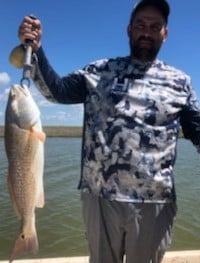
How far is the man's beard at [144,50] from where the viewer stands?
13.3 feet

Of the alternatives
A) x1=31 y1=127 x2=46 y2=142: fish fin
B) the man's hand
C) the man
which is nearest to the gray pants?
the man

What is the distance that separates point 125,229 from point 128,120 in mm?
854

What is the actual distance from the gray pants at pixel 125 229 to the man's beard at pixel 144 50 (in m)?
1.19

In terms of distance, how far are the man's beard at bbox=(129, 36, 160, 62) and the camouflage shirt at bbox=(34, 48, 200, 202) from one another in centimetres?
5

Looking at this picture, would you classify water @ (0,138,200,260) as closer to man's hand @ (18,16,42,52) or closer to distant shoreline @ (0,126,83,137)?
man's hand @ (18,16,42,52)

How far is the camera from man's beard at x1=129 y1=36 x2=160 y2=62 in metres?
4.04

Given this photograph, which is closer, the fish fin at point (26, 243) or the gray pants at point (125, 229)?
the fish fin at point (26, 243)

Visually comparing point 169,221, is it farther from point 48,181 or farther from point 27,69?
point 48,181

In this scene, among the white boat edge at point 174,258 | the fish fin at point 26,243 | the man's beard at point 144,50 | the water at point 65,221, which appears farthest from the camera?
the water at point 65,221

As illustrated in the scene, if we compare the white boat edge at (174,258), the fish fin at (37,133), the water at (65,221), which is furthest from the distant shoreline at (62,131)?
the fish fin at (37,133)

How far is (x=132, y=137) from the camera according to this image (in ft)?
12.7

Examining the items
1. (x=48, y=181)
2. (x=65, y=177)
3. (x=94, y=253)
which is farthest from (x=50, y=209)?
(x=94, y=253)

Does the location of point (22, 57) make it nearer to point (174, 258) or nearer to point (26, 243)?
point (26, 243)

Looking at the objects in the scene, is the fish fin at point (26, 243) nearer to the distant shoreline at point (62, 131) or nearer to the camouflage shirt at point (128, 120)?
the camouflage shirt at point (128, 120)
